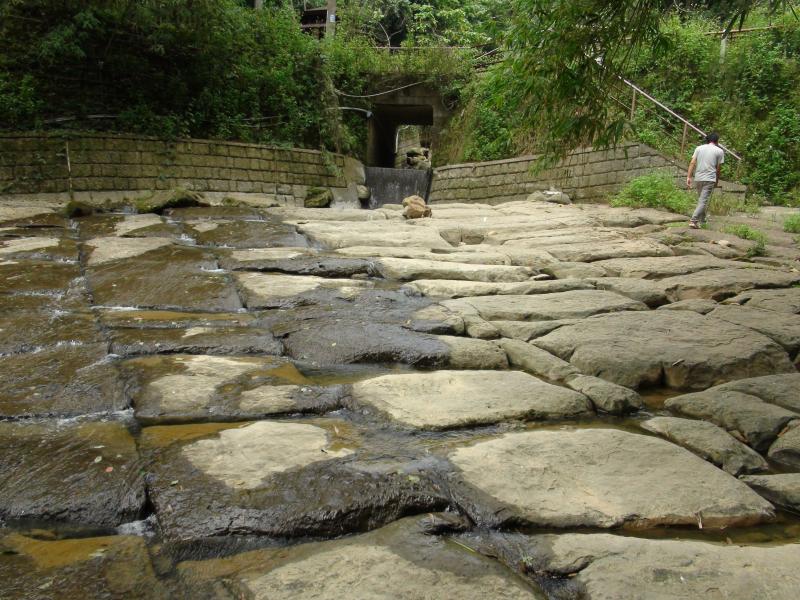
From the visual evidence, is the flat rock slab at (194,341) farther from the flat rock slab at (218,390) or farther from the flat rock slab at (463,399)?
the flat rock slab at (463,399)

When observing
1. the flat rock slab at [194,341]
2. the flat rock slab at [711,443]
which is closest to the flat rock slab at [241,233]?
the flat rock slab at [194,341]

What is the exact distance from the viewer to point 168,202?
995 cm

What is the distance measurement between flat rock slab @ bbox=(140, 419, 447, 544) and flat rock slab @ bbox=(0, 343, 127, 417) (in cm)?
48

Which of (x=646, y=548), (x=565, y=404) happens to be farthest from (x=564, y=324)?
(x=646, y=548)

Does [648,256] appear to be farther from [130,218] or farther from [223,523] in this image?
[130,218]

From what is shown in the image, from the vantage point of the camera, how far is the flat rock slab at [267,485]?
6.25 feet

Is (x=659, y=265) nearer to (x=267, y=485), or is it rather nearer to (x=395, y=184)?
(x=267, y=485)

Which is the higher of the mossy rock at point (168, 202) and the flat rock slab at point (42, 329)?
the flat rock slab at point (42, 329)

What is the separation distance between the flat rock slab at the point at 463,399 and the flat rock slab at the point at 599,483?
0.91 ft

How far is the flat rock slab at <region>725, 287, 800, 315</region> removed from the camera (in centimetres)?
487

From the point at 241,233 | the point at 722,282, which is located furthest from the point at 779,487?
the point at 241,233

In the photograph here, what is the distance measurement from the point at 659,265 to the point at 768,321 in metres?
2.04

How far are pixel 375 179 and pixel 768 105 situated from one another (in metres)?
9.45

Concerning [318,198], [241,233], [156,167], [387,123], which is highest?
[387,123]
